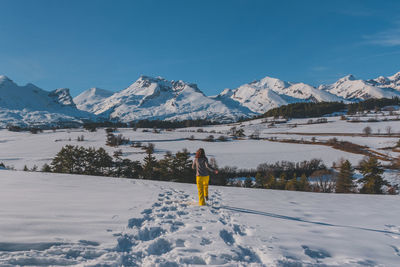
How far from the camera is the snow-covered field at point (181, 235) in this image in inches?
186

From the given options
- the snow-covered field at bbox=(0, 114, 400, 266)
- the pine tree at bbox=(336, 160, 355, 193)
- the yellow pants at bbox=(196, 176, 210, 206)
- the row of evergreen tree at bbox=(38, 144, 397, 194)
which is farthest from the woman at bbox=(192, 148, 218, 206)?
the pine tree at bbox=(336, 160, 355, 193)

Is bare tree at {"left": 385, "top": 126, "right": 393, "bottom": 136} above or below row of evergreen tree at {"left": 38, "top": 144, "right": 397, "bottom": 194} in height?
above

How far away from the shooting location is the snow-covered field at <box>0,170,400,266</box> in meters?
4.73

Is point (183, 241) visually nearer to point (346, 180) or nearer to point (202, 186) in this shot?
point (202, 186)

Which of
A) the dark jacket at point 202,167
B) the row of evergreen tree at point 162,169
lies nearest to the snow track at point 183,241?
the dark jacket at point 202,167

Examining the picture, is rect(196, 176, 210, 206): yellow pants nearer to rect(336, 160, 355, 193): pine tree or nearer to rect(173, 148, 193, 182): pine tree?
rect(173, 148, 193, 182): pine tree

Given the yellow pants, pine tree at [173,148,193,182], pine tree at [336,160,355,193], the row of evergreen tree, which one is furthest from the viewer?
pine tree at [336,160,355,193]

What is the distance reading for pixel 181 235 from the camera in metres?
6.11

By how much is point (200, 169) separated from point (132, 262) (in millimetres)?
6073

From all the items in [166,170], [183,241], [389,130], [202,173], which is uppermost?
[389,130]

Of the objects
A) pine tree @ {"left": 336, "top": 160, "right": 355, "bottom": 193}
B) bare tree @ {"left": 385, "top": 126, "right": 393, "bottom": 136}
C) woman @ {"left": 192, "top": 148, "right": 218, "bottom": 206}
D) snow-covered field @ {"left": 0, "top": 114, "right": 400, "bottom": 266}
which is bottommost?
pine tree @ {"left": 336, "top": 160, "right": 355, "bottom": 193}

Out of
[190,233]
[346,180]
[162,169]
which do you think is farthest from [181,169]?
[190,233]

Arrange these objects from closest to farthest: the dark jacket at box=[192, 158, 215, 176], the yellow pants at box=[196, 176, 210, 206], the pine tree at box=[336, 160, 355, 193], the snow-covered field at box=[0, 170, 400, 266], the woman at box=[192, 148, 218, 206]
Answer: the snow-covered field at box=[0, 170, 400, 266]
the yellow pants at box=[196, 176, 210, 206]
the woman at box=[192, 148, 218, 206]
the dark jacket at box=[192, 158, 215, 176]
the pine tree at box=[336, 160, 355, 193]

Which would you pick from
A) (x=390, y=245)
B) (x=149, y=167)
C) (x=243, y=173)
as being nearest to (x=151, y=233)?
(x=390, y=245)
